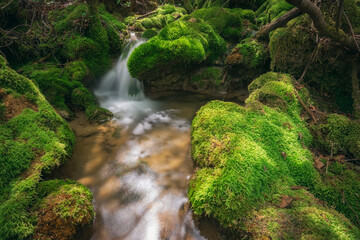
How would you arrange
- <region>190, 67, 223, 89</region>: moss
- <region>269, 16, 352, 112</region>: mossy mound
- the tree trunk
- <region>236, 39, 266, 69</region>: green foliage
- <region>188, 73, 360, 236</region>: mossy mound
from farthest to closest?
<region>190, 67, 223, 89</region>: moss, <region>236, 39, 266, 69</region>: green foliage, <region>269, 16, 352, 112</region>: mossy mound, the tree trunk, <region>188, 73, 360, 236</region>: mossy mound

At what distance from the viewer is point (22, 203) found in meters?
2.05

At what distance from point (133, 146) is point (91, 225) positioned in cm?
182

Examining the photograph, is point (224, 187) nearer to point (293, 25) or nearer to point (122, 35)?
point (293, 25)

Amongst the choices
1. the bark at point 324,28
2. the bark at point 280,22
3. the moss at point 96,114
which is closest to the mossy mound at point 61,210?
the moss at point 96,114

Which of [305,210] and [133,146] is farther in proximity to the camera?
[133,146]

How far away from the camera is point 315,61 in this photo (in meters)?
3.96

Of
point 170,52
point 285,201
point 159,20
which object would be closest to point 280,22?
point 170,52

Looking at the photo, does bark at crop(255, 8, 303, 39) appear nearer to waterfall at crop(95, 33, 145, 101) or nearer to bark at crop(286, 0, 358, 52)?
bark at crop(286, 0, 358, 52)

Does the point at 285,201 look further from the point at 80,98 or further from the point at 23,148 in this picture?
the point at 80,98

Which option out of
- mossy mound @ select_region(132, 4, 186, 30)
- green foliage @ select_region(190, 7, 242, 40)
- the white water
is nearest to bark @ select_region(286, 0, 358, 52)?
the white water

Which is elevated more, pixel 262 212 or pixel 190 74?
pixel 190 74

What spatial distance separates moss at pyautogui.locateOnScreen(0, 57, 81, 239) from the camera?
1.92 metres

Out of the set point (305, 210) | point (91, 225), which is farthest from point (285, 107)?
point (91, 225)

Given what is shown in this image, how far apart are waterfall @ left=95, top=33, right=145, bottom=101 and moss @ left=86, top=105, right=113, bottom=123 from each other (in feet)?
5.66
